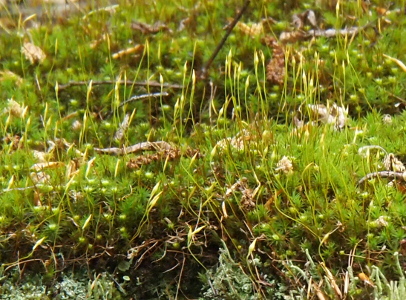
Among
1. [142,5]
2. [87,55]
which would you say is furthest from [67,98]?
[142,5]

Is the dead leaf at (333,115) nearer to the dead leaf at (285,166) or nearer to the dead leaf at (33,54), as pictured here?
the dead leaf at (285,166)

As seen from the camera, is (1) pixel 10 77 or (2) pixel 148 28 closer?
(1) pixel 10 77

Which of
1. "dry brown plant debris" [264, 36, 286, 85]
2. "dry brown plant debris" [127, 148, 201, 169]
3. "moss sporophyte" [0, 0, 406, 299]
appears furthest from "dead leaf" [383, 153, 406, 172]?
"dry brown plant debris" [264, 36, 286, 85]

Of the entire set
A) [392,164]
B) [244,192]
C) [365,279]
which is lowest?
[365,279]

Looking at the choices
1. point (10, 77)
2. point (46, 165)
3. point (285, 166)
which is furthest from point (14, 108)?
point (285, 166)

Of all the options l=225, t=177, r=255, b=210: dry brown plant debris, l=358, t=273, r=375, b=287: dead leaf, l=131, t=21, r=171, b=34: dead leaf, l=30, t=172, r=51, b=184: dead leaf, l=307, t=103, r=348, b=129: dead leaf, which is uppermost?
l=131, t=21, r=171, b=34: dead leaf

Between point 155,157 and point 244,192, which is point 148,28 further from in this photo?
point 244,192

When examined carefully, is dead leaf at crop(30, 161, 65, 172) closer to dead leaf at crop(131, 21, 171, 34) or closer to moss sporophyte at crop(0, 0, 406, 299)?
moss sporophyte at crop(0, 0, 406, 299)

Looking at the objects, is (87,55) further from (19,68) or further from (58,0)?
(58,0)
